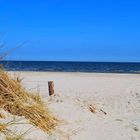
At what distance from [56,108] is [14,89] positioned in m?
1.63

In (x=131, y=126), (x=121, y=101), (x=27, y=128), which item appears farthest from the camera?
(x=121, y=101)

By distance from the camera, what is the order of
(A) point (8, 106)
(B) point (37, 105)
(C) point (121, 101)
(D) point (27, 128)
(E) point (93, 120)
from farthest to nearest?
(C) point (121, 101), (E) point (93, 120), (B) point (37, 105), (A) point (8, 106), (D) point (27, 128)

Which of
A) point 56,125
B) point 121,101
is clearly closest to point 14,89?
point 56,125

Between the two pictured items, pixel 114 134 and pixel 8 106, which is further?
pixel 114 134

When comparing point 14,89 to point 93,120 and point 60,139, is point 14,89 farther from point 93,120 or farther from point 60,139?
point 93,120

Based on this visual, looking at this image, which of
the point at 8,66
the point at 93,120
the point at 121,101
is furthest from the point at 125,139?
the point at 121,101

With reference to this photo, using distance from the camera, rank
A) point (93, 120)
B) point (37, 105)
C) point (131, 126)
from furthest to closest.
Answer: point (93, 120)
point (131, 126)
point (37, 105)

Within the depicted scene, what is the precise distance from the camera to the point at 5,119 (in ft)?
21.3

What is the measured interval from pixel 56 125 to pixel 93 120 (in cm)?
145

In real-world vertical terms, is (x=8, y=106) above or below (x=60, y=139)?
above

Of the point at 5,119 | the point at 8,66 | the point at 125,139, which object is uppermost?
the point at 8,66

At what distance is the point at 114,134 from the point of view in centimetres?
756

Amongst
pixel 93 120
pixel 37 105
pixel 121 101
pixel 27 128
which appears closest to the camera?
pixel 27 128

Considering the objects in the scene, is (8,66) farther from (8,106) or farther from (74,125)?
(74,125)
